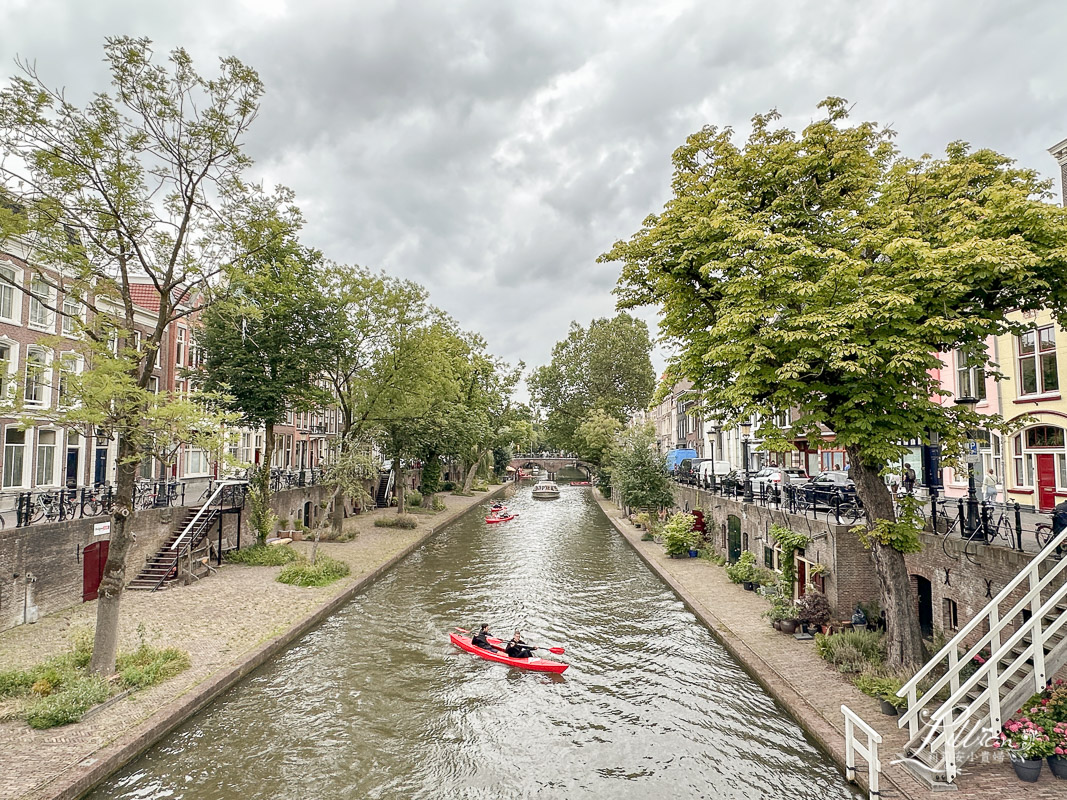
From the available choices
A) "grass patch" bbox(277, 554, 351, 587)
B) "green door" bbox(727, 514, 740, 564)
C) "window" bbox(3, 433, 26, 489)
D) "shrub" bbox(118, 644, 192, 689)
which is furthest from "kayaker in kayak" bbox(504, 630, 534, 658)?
"window" bbox(3, 433, 26, 489)

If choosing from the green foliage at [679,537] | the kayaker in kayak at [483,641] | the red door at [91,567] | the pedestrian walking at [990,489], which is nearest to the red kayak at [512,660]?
the kayaker in kayak at [483,641]

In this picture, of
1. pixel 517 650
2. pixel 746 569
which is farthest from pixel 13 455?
pixel 746 569

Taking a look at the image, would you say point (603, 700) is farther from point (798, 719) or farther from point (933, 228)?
point (933, 228)

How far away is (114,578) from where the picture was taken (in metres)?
12.9

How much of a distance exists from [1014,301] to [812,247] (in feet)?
12.4

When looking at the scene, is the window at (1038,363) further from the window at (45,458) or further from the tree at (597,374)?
the tree at (597,374)

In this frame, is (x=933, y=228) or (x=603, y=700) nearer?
(x=933, y=228)

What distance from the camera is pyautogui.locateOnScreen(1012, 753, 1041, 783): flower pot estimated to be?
8.78 meters

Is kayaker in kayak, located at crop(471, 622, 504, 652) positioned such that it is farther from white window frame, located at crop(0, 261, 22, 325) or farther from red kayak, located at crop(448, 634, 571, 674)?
white window frame, located at crop(0, 261, 22, 325)

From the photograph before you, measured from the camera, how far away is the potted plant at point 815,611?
16484mm

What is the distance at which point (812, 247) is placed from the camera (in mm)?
11531

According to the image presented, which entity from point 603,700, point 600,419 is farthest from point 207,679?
point 600,419

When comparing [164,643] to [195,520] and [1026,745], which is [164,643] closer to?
[195,520]

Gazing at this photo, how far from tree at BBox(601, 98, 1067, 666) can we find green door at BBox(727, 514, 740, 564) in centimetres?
1381
